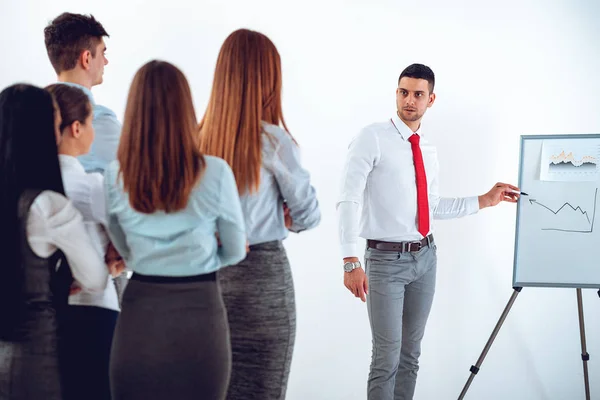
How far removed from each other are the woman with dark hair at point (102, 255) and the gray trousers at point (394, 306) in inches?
49.2

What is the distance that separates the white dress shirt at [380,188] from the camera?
2.85m

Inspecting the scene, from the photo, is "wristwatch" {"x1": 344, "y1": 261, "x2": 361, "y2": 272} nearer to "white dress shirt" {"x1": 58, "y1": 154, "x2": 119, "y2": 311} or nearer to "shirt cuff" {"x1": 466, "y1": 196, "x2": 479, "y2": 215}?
"shirt cuff" {"x1": 466, "y1": 196, "x2": 479, "y2": 215}

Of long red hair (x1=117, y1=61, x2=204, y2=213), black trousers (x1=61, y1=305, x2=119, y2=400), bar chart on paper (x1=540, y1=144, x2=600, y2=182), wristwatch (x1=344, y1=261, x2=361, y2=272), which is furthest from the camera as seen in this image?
bar chart on paper (x1=540, y1=144, x2=600, y2=182)

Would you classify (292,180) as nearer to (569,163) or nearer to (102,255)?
(102,255)

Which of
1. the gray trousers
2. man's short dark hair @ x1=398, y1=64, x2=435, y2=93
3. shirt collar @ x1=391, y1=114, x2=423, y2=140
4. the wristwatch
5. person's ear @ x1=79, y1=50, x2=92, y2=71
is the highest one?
man's short dark hair @ x1=398, y1=64, x2=435, y2=93

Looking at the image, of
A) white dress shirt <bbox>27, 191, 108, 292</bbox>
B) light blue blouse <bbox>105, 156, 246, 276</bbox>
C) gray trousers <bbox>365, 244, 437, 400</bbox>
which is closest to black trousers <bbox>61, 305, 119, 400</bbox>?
white dress shirt <bbox>27, 191, 108, 292</bbox>

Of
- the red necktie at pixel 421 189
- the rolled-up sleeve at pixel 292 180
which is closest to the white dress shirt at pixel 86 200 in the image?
the rolled-up sleeve at pixel 292 180

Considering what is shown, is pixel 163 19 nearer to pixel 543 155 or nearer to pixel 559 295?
pixel 543 155

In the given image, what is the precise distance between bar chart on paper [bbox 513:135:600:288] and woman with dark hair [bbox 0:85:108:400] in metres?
2.15

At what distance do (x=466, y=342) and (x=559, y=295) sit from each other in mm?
582

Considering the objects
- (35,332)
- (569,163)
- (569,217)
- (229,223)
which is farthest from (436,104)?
(35,332)

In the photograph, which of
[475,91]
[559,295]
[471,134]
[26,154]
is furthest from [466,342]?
[26,154]

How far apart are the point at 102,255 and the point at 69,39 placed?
0.92m

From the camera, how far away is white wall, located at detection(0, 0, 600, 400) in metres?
3.59
